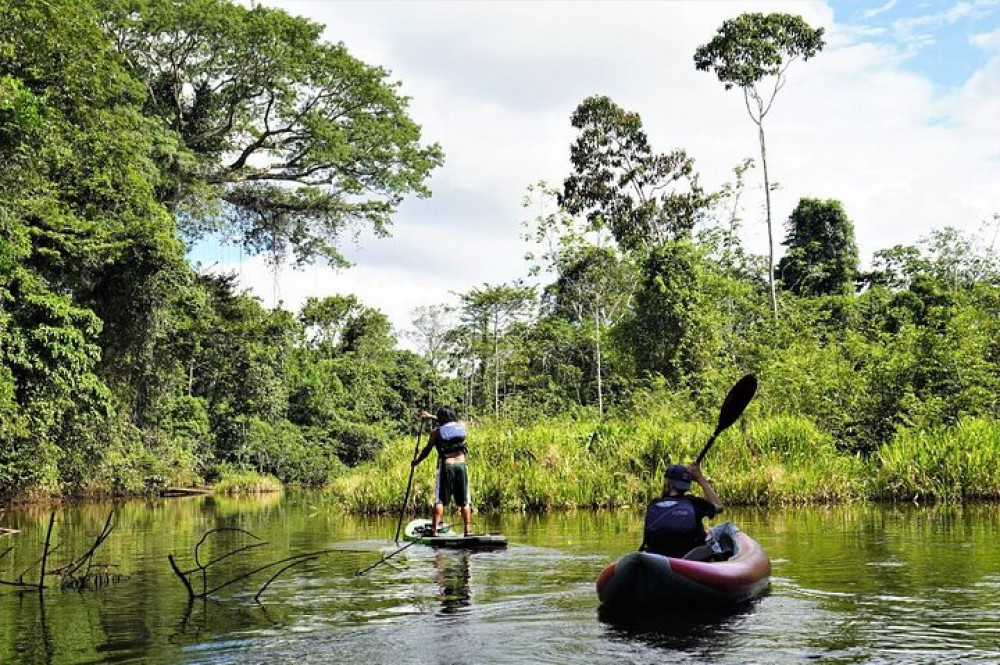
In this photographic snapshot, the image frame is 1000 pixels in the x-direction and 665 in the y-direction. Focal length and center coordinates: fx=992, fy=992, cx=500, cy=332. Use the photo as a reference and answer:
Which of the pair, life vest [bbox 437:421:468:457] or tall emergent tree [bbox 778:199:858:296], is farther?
tall emergent tree [bbox 778:199:858:296]

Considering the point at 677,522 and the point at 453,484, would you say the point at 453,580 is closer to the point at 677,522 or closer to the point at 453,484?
the point at 677,522

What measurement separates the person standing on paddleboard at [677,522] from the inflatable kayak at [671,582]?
0.57 feet

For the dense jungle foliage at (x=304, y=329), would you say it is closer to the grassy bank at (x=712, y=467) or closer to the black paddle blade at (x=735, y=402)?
the grassy bank at (x=712, y=467)

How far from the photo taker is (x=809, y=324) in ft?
81.4

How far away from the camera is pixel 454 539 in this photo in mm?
10977

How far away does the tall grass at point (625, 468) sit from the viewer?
1694 cm

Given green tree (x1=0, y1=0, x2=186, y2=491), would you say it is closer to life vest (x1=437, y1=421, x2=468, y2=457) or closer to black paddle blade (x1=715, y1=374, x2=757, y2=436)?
life vest (x1=437, y1=421, x2=468, y2=457)

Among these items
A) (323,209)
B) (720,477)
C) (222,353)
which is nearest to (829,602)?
(720,477)

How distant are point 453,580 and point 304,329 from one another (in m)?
42.9

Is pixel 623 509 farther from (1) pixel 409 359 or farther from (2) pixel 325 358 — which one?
(1) pixel 409 359

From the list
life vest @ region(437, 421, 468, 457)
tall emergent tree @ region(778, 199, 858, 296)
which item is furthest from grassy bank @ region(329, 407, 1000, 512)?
tall emergent tree @ region(778, 199, 858, 296)

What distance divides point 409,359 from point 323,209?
26.1 meters

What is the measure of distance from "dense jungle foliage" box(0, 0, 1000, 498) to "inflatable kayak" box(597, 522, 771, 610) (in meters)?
10.1

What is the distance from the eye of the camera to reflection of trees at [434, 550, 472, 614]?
7.28m
